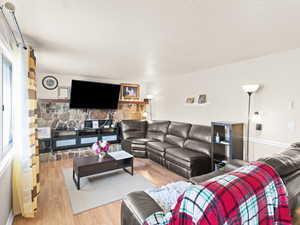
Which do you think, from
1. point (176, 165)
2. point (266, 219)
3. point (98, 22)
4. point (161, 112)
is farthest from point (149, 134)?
point (266, 219)

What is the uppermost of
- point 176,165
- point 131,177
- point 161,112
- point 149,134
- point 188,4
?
point 188,4

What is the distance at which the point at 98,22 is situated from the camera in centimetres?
168

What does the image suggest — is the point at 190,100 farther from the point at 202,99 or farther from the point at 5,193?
the point at 5,193

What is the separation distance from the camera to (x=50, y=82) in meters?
4.31

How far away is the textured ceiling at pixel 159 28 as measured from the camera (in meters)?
1.39

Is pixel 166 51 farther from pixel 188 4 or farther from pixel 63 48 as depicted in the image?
pixel 63 48

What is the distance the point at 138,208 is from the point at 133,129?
147 inches

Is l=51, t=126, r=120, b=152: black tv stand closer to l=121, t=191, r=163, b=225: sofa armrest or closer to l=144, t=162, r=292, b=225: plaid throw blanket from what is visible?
l=121, t=191, r=163, b=225: sofa armrest

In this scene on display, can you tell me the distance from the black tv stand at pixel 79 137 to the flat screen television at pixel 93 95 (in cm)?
72

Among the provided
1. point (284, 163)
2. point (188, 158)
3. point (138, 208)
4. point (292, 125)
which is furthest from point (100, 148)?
point (292, 125)

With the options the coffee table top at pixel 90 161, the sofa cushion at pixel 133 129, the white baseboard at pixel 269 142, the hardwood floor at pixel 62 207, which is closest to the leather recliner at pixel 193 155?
the hardwood floor at pixel 62 207

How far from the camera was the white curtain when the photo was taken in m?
1.91

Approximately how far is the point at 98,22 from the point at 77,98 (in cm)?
322

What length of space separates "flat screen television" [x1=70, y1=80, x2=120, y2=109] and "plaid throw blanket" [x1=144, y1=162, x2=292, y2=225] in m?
4.11
